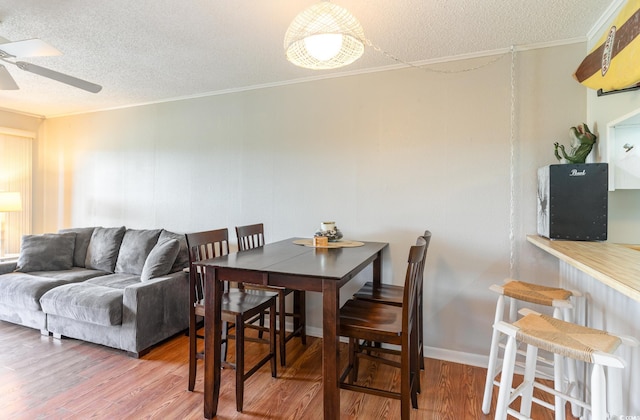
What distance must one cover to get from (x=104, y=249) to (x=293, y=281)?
2904 mm

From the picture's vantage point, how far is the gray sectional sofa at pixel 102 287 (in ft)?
8.01

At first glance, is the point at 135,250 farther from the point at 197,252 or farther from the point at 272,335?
the point at 272,335

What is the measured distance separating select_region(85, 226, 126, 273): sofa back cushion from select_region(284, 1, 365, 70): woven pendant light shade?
3019 mm

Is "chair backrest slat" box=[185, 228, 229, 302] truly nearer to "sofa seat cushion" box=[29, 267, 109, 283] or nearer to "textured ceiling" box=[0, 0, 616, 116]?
"textured ceiling" box=[0, 0, 616, 116]

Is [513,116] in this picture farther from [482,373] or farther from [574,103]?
[482,373]

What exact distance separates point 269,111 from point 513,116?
2.08 m

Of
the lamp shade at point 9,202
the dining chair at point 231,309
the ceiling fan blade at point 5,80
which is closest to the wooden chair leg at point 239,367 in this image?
the dining chair at point 231,309

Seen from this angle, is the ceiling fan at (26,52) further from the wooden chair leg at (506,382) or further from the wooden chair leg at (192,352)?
the wooden chair leg at (506,382)

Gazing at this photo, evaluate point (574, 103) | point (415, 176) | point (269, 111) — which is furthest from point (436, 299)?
point (269, 111)

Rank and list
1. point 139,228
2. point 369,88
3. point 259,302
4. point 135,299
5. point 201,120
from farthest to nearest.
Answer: point 139,228, point 201,120, point 369,88, point 135,299, point 259,302

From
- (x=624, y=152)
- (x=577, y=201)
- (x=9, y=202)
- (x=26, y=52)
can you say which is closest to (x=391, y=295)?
(x=577, y=201)

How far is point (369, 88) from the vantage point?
2.68 m

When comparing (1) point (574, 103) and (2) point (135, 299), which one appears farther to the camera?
(2) point (135, 299)

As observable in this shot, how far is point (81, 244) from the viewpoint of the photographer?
3588 millimetres
